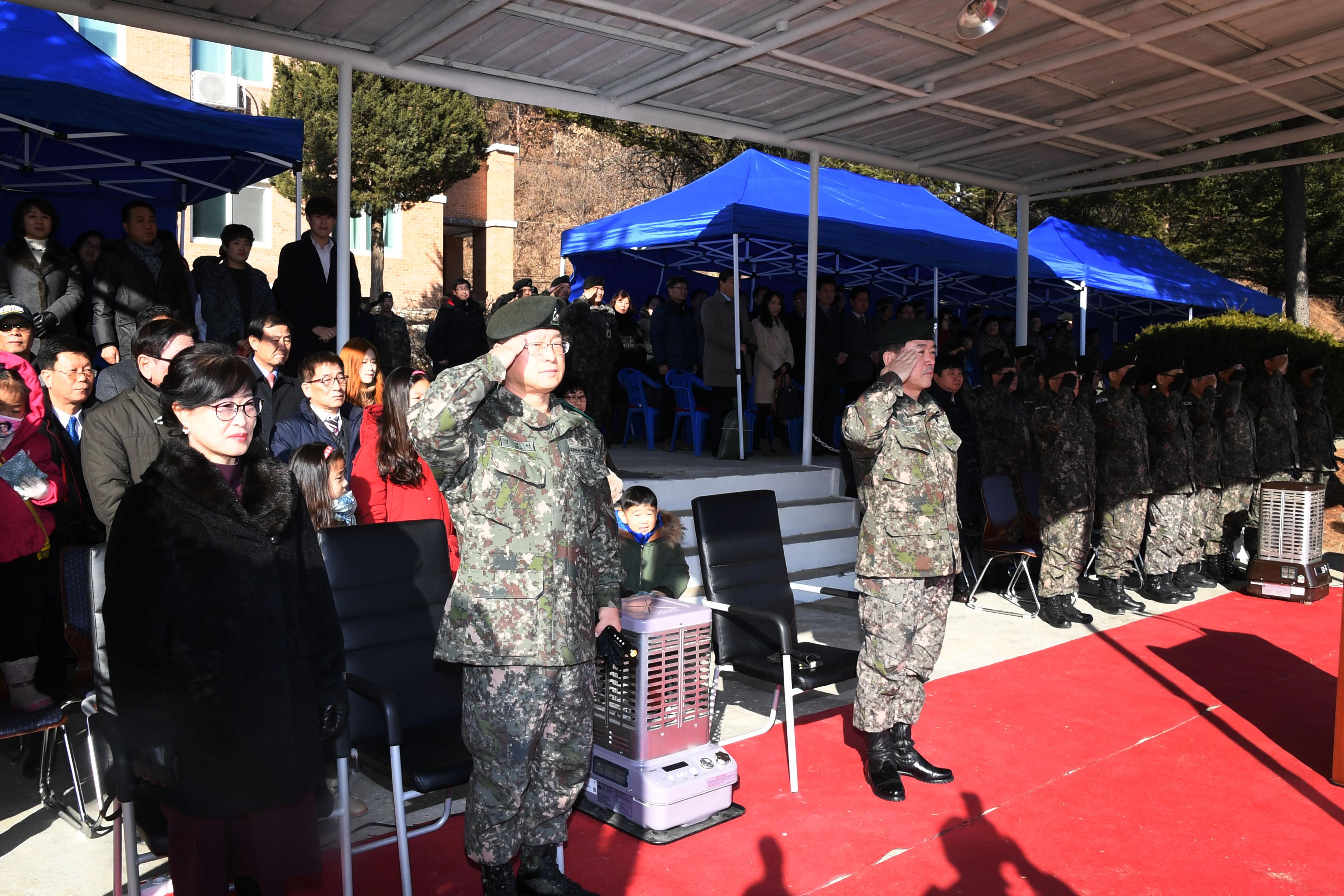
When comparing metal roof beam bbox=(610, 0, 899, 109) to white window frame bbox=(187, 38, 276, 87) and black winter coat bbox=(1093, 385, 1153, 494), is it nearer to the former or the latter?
black winter coat bbox=(1093, 385, 1153, 494)

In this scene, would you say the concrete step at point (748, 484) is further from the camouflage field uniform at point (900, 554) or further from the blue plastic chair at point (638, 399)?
the camouflage field uniform at point (900, 554)

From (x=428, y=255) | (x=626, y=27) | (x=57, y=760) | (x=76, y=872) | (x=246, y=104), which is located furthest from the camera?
(x=428, y=255)

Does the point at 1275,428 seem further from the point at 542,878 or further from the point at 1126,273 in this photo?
the point at 542,878

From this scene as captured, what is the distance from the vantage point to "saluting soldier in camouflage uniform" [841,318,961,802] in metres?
4.26

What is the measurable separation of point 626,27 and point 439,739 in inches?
171

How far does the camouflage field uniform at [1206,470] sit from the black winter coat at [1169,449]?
38 cm

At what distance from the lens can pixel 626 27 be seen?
6.06 m

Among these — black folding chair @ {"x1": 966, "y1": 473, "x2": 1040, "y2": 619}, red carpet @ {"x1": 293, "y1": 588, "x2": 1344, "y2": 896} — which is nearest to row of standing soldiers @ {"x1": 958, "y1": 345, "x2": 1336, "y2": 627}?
black folding chair @ {"x1": 966, "y1": 473, "x2": 1040, "y2": 619}

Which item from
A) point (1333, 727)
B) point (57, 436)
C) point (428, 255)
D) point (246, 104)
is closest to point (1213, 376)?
point (1333, 727)

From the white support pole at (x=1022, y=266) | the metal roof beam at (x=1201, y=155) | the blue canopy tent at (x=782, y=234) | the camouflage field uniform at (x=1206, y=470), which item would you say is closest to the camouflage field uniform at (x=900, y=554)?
the metal roof beam at (x=1201, y=155)

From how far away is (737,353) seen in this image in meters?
9.65

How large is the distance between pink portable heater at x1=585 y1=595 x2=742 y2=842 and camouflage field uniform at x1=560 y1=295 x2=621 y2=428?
5.21 m

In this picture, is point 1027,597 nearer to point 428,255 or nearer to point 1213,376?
point 1213,376

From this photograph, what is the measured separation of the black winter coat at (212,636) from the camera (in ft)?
8.04
